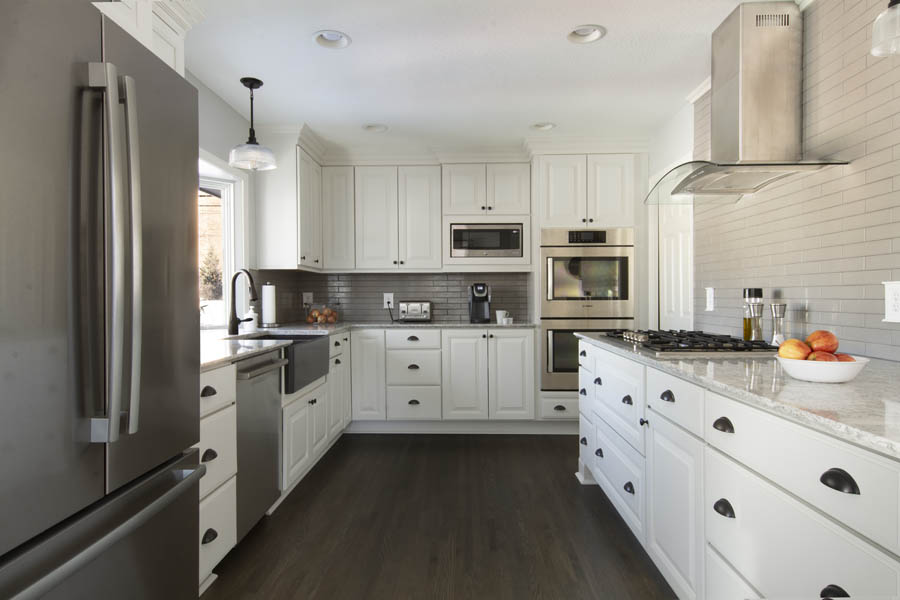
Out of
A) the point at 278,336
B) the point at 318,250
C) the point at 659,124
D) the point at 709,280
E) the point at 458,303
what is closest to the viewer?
the point at 709,280

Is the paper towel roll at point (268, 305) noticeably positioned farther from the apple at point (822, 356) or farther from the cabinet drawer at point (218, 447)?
the apple at point (822, 356)

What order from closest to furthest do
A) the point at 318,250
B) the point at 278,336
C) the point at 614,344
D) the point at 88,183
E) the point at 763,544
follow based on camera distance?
the point at 88,183 < the point at 763,544 < the point at 614,344 < the point at 278,336 < the point at 318,250

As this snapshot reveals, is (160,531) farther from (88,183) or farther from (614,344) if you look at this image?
(614,344)

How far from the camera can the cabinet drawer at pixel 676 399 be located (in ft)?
4.93

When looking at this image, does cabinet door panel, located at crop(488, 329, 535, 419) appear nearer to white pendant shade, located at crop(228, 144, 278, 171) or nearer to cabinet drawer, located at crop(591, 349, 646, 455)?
cabinet drawer, located at crop(591, 349, 646, 455)

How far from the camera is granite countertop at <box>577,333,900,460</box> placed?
86 cm

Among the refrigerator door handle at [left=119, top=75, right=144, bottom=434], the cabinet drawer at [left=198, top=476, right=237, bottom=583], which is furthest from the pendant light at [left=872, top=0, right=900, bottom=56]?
the cabinet drawer at [left=198, top=476, right=237, bottom=583]

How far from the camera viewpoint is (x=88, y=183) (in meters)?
0.90

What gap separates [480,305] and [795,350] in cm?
288

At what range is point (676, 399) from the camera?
65.1 inches

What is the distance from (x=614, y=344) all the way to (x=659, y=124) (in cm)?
214

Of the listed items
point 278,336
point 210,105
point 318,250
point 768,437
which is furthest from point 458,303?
point 768,437

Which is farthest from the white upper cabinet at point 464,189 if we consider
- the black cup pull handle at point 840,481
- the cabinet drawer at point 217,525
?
the black cup pull handle at point 840,481

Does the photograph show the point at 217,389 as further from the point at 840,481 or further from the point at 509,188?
the point at 509,188
